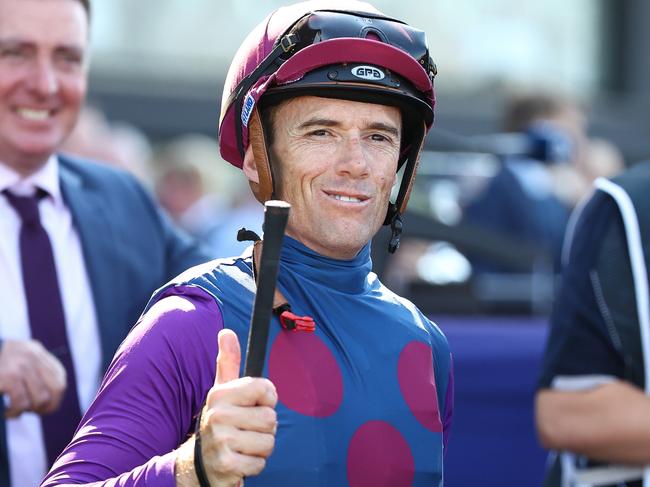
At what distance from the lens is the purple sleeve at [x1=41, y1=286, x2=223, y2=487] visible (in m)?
2.19

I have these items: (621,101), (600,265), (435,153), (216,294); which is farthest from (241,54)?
(621,101)

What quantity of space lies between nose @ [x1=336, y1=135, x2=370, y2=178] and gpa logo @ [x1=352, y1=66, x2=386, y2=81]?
4.8 inches

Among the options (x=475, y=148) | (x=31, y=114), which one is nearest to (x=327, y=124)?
(x=31, y=114)

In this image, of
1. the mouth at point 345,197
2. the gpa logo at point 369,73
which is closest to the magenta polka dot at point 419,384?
the mouth at point 345,197

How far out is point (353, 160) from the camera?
254cm

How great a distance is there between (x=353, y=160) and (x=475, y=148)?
3.78m

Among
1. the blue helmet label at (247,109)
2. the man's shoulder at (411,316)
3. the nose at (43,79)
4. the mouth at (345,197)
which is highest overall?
the nose at (43,79)

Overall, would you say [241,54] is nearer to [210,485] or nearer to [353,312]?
[353,312]

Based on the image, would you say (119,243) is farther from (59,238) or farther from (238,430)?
(238,430)

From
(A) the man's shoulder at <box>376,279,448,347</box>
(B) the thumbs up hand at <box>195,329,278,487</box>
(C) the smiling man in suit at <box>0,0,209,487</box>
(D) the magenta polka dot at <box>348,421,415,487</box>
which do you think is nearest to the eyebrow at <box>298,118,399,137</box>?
(A) the man's shoulder at <box>376,279,448,347</box>

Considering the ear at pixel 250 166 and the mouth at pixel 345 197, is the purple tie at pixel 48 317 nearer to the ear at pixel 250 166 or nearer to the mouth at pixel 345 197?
the ear at pixel 250 166

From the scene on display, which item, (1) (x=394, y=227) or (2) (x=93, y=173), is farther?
(2) (x=93, y=173)

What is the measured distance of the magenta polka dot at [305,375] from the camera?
2.39m

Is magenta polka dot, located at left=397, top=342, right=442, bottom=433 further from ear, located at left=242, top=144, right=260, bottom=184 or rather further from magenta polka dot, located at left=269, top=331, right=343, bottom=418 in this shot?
ear, located at left=242, top=144, right=260, bottom=184
